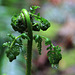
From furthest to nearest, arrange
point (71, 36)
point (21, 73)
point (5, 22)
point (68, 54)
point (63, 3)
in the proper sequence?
point (63, 3)
point (71, 36)
point (68, 54)
point (5, 22)
point (21, 73)

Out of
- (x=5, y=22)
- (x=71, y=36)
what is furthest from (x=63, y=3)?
(x=5, y=22)

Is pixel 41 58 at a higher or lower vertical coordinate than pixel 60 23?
lower

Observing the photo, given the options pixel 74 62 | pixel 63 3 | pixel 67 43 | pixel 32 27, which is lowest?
pixel 32 27

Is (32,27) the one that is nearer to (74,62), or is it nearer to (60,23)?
(74,62)

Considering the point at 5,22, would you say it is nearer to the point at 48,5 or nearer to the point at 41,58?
the point at 41,58

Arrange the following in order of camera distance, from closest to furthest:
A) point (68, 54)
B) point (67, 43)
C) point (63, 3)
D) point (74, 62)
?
point (74, 62) → point (68, 54) → point (67, 43) → point (63, 3)

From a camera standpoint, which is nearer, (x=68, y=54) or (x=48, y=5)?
(x=68, y=54)

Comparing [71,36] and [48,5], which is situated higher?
[48,5]

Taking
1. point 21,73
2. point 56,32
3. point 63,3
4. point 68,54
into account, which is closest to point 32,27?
point 21,73

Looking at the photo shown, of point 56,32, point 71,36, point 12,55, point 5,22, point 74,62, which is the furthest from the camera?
point 56,32
